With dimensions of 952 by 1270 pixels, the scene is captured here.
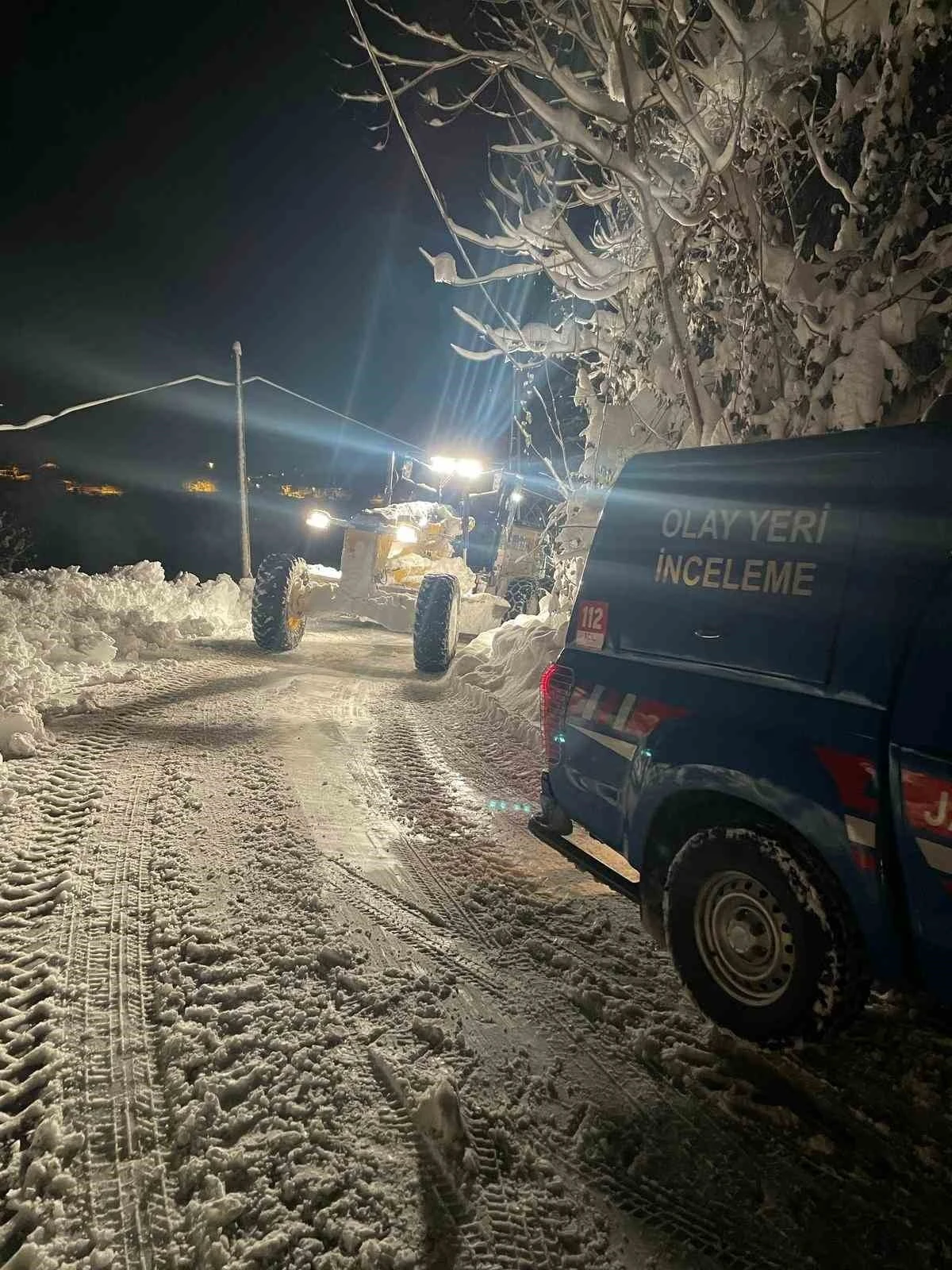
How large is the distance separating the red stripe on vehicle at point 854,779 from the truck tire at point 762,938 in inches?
12.7

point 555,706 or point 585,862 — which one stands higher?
point 555,706

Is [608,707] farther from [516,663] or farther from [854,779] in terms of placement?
[516,663]

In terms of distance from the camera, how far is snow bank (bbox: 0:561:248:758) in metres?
5.67

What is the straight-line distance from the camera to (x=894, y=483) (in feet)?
7.51

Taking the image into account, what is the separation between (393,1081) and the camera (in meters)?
2.22

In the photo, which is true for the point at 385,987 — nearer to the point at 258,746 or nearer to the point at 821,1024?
the point at 821,1024

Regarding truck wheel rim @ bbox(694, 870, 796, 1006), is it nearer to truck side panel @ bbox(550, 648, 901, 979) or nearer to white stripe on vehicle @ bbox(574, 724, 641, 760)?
truck side panel @ bbox(550, 648, 901, 979)

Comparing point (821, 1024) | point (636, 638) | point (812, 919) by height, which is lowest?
point (821, 1024)

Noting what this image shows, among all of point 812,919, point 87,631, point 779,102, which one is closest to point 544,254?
point 779,102

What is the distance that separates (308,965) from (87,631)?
693cm

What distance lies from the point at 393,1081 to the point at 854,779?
1933mm

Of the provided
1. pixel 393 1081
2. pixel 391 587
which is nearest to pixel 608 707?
pixel 393 1081

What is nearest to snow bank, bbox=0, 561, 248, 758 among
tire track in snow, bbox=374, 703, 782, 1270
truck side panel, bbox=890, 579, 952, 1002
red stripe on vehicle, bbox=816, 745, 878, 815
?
tire track in snow, bbox=374, 703, 782, 1270

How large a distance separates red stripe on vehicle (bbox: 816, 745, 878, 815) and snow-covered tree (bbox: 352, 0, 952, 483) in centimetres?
434
